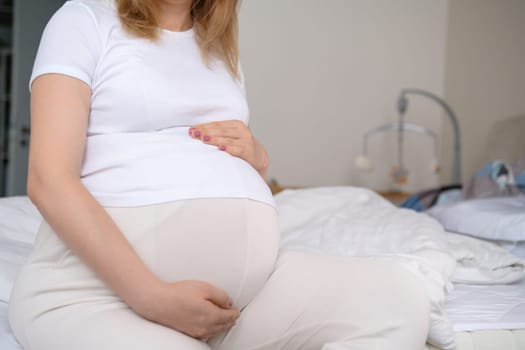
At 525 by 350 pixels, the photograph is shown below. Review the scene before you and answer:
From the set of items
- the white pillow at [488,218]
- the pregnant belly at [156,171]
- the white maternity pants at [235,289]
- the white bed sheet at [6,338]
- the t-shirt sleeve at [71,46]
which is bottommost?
the white pillow at [488,218]

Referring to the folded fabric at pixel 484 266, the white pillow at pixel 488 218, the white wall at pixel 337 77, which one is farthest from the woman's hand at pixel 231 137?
the white wall at pixel 337 77

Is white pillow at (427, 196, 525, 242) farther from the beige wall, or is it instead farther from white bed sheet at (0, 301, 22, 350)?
the beige wall

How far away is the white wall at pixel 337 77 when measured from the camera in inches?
115

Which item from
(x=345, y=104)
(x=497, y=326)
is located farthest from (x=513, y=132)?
(x=497, y=326)

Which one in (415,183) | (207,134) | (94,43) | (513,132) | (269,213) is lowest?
(415,183)

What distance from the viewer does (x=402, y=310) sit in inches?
32.3

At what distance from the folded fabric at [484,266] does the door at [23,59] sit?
98.6 inches

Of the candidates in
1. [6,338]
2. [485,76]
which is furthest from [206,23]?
[485,76]

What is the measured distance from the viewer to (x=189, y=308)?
72 centimetres

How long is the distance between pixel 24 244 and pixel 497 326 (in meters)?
1.00

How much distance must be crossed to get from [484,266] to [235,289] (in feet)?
2.54

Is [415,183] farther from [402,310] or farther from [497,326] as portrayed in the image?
[402,310]

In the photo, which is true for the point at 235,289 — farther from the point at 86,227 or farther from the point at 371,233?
the point at 371,233

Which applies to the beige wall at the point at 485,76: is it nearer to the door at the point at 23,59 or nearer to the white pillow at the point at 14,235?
the door at the point at 23,59
